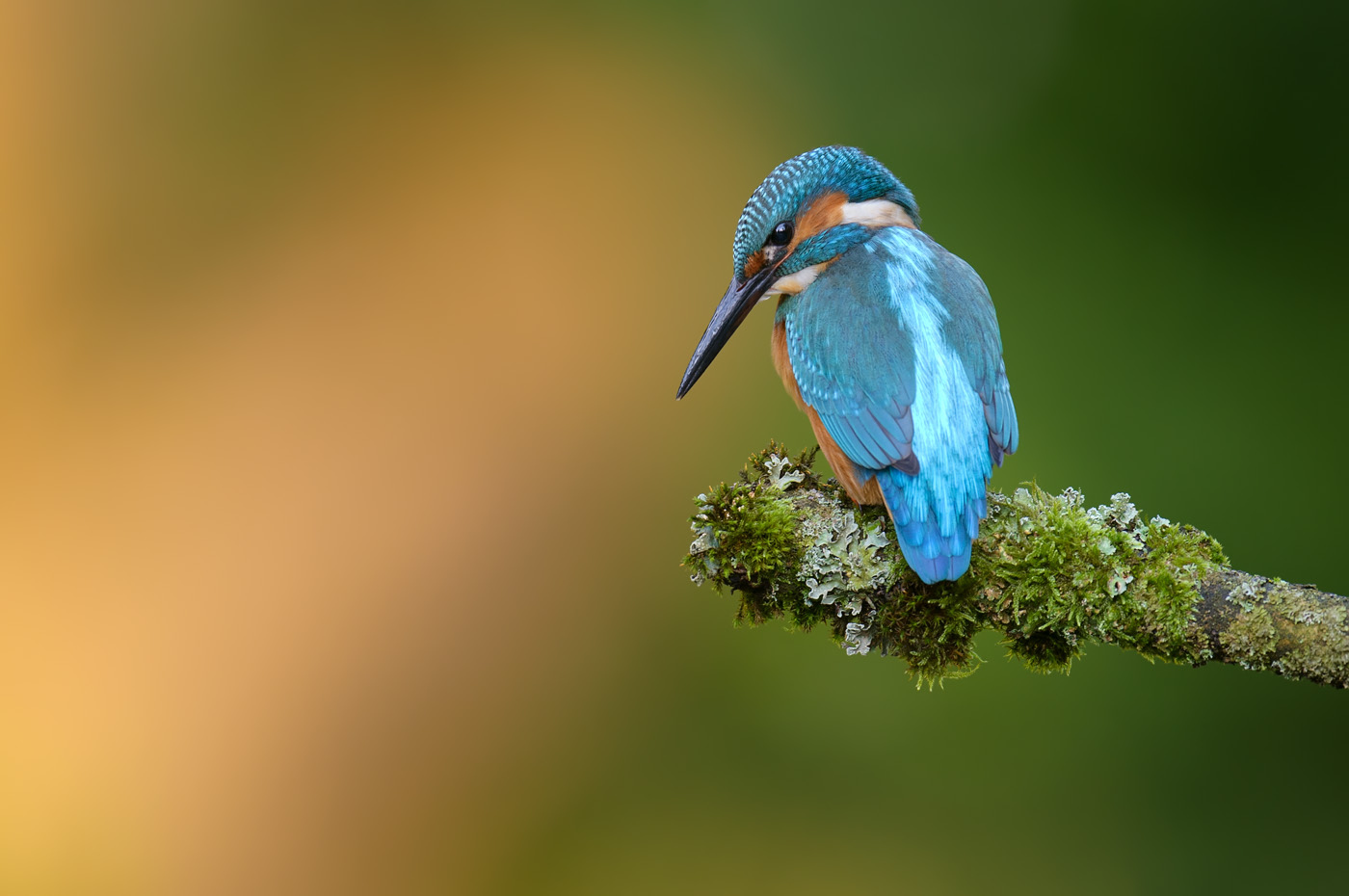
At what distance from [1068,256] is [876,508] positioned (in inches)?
85.1

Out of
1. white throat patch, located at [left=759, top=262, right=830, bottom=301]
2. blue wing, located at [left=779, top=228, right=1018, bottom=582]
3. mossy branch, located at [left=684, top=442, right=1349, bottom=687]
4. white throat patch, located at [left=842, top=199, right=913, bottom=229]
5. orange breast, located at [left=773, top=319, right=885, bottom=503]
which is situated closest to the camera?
mossy branch, located at [left=684, top=442, right=1349, bottom=687]

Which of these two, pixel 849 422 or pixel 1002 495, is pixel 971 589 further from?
pixel 849 422

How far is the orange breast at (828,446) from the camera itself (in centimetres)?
188

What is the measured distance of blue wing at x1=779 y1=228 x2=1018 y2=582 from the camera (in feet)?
5.68

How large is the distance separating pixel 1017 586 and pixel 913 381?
409 millimetres

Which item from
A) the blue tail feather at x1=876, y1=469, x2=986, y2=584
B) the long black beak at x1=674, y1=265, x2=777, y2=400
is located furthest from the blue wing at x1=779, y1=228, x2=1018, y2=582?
the long black beak at x1=674, y1=265, x2=777, y2=400

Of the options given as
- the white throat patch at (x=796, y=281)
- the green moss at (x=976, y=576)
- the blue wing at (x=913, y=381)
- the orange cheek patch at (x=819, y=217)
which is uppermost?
the orange cheek patch at (x=819, y=217)

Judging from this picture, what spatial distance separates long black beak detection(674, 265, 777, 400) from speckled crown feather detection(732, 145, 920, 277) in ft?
0.13

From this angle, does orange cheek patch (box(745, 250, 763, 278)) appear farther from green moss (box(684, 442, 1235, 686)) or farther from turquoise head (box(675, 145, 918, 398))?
green moss (box(684, 442, 1235, 686))

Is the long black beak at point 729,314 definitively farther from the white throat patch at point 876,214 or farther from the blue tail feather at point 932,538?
the blue tail feather at point 932,538

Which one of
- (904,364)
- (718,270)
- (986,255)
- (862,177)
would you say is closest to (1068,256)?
(986,255)

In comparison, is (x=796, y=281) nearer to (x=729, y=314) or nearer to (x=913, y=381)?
(x=729, y=314)

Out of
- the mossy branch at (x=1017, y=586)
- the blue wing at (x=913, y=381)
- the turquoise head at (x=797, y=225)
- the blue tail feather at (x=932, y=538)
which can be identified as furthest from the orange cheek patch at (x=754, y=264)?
the blue tail feather at (x=932, y=538)

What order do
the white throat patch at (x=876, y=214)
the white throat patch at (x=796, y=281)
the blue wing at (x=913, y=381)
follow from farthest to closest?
the white throat patch at (x=876, y=214), the white throat patch at (x=796, y=281), the blue wing at (x=913, y=381)
